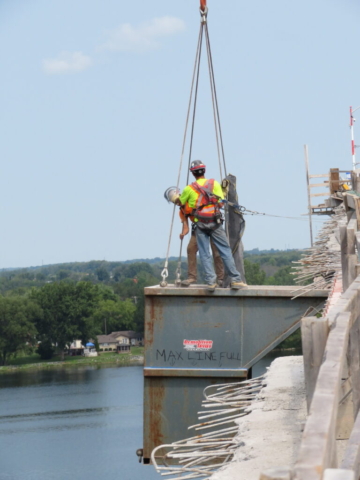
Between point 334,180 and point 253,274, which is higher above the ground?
point 253,274

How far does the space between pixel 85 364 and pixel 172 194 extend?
107 metres

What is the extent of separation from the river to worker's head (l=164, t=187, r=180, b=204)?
35144mm

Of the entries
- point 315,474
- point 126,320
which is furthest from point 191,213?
point 126,320

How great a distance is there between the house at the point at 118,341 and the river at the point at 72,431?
154ft

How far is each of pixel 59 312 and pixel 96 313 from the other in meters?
9.77

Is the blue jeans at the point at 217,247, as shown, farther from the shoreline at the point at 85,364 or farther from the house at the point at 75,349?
the house at the point at 75,349

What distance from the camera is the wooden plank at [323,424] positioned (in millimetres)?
2387

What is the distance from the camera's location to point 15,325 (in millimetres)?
120250

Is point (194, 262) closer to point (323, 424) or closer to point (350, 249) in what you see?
point (350, 249)

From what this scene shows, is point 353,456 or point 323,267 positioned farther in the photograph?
point 323,267

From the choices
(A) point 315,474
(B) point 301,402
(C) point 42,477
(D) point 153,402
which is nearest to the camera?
(A) point 315,474

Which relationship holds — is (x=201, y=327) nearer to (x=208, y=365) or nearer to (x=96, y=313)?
(x=208, y=365)

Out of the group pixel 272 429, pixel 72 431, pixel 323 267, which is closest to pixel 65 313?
pixel 72 431

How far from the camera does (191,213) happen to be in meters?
11.3
